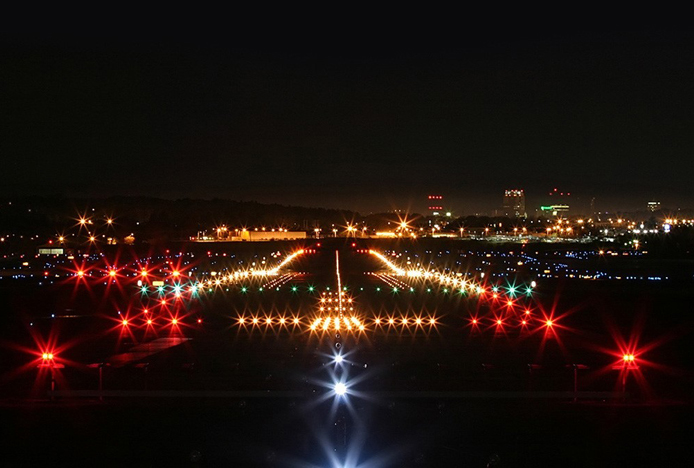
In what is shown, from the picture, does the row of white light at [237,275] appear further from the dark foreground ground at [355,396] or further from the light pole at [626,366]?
the light pole at [626,366]

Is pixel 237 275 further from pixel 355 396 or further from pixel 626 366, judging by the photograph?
pixel 355 396

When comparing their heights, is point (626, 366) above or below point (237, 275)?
below

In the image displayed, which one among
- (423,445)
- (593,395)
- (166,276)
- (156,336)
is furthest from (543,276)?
(423,445)

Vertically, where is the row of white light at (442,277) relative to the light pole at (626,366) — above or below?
above

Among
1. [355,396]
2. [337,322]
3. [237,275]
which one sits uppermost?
[237,275]

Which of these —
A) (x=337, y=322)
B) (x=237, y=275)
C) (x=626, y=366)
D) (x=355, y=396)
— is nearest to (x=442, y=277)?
(x=237, y=275)

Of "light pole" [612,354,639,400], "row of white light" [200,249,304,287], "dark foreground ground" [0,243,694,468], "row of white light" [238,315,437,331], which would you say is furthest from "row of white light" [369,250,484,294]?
"light pole" [612,354,639,400]

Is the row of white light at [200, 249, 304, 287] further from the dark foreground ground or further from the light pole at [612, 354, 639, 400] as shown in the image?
the light pole at [612, 354, 639, 400]

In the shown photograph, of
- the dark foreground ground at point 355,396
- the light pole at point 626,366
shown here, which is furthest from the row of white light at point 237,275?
the light pole at point 626,366
